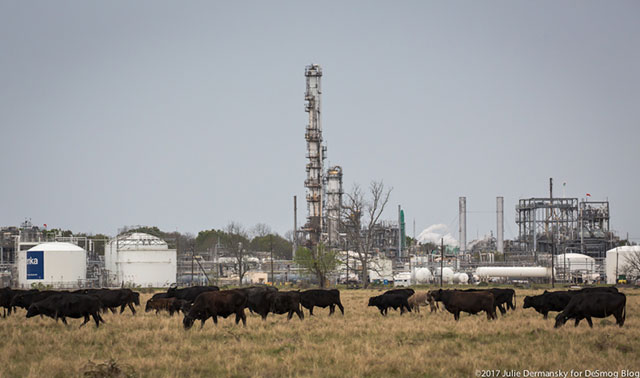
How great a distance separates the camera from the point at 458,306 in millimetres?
24156

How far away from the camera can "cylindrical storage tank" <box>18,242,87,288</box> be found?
67.8 m

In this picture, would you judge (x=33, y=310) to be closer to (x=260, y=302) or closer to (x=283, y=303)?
(x=260, y=302)

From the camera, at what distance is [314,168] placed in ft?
350

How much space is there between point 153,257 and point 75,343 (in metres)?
55.5

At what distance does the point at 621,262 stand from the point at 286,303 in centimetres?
7012

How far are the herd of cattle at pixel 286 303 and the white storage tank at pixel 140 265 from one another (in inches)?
1637

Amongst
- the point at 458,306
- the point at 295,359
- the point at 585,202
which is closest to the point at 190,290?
the point at 458,306

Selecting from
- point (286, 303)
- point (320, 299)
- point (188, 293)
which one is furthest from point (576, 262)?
point (286, 303)

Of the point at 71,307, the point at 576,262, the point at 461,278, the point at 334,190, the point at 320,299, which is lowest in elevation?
the point at 461,278

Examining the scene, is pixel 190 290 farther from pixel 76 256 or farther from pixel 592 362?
pixel 76 256

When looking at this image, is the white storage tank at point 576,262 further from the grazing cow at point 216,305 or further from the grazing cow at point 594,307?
the grazing cow at point 216,305

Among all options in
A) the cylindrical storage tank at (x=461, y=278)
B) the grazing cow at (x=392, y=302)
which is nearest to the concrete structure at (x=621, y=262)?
the cylindrical storage tank at (x=461, y=278)

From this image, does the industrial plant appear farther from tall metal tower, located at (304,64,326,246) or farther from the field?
the field

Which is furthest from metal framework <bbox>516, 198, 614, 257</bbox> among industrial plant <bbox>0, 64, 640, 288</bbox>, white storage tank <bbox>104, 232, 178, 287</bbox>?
white storage tank <bbox>104, 232, 178, 287</bbox>
